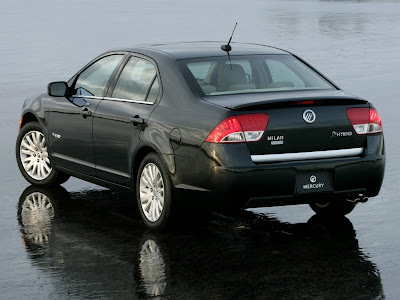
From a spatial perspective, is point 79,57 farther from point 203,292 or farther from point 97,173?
point 203,292

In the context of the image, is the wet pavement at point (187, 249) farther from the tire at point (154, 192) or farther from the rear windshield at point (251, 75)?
the rear windshield at point (251, 75)

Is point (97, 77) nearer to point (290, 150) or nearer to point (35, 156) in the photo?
point (35, 156)

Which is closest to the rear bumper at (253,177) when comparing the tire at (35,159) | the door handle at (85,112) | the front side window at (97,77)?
the door handle at (85,112)

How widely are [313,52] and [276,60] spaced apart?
16.9 m

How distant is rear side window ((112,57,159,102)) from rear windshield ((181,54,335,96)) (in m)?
0.36

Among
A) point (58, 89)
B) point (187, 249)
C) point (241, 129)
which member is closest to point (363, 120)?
point (241, 129)

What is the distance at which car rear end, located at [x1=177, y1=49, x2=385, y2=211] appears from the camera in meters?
8.60

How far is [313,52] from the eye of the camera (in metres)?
26.7

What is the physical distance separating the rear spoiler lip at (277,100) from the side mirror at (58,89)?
2257 millimetres

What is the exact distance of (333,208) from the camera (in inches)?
392

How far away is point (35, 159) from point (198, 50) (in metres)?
2.62

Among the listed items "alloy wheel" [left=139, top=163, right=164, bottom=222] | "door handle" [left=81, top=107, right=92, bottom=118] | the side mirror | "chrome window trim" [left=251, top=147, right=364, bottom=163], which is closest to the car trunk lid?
"chrome window trim" [left=251, top=147, right=364, bottom=163]

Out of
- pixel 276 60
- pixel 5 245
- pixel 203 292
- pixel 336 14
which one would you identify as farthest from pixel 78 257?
pixel 336 14

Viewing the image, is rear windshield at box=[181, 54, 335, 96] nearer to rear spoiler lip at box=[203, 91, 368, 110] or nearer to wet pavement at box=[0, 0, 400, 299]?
rear spoiler lip at box=[203, 91, 368, 110]
